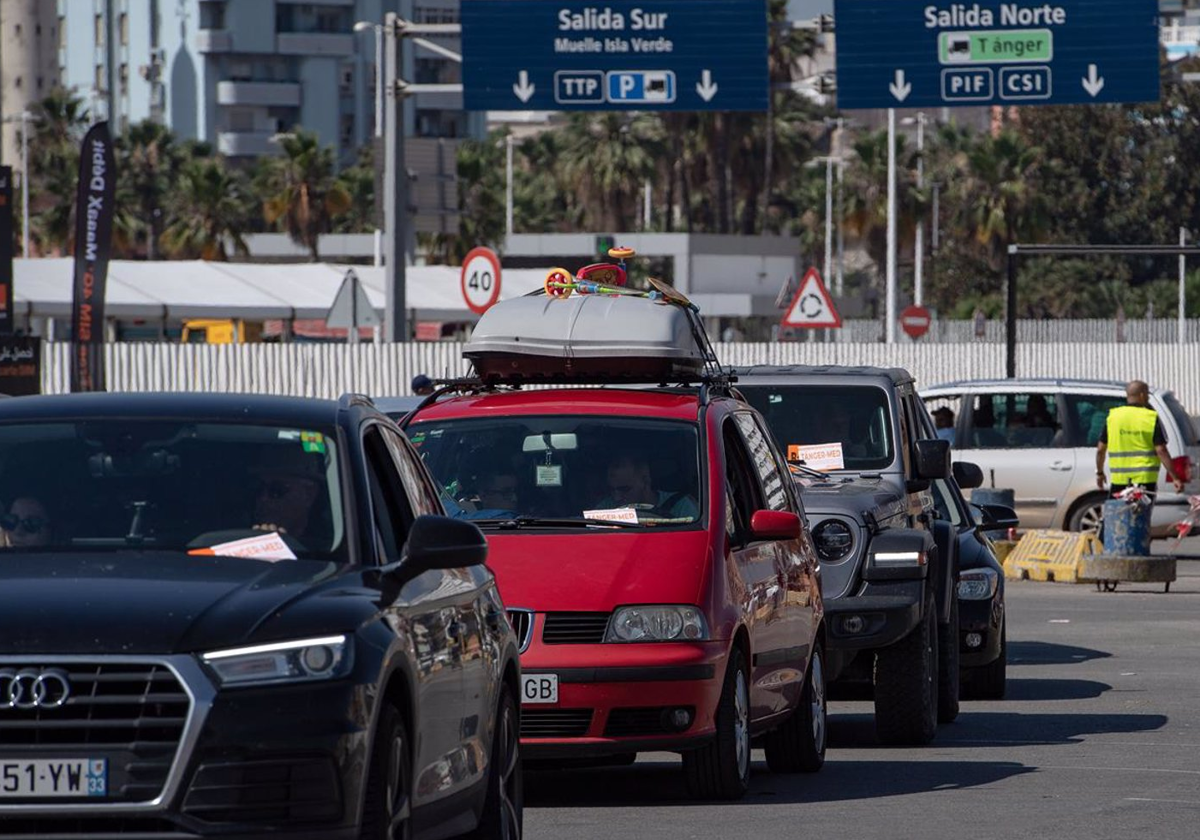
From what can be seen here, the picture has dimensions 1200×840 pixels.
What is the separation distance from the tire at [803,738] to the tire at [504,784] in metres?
3.11

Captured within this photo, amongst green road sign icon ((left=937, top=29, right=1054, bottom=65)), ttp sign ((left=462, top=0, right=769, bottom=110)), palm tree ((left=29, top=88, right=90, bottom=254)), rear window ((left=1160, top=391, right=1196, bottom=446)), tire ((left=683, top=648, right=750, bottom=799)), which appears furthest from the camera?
palm tree ((left=29, top=88, right=90, bottom=254))

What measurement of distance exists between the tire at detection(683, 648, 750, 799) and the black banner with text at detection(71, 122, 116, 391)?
23730mm

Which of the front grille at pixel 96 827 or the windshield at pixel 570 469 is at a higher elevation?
the windshield at pixel 570 469

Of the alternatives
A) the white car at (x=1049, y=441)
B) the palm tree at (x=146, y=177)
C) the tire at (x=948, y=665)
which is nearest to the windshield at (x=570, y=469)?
the tire at (x=948, y=665)

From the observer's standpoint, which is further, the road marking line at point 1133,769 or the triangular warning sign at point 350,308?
the triangular warning sign at point 350,308

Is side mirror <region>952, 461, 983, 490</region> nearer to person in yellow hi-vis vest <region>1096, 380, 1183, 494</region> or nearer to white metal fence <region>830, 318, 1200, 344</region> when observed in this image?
person in yellow hi-vis vest <region>1096, 380, 1183, 494</region>

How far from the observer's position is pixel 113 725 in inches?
239

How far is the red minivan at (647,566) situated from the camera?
10008mm

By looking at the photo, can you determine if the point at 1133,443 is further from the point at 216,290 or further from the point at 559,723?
the point at 216,290

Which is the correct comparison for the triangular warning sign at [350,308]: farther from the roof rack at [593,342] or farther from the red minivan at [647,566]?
the red minivan at [647,566]

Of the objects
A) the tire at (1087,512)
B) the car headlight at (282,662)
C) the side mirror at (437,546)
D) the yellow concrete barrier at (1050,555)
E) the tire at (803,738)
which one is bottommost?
the yellow concrete barrier at (1050,555)

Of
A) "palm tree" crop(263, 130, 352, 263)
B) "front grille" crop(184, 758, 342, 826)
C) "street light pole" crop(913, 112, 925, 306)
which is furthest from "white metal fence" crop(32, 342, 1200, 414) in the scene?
"palm tree" crop(263, 130, 352, 263)

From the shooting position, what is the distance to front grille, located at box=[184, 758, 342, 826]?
609 centimetres

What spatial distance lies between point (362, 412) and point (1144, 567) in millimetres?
17162
